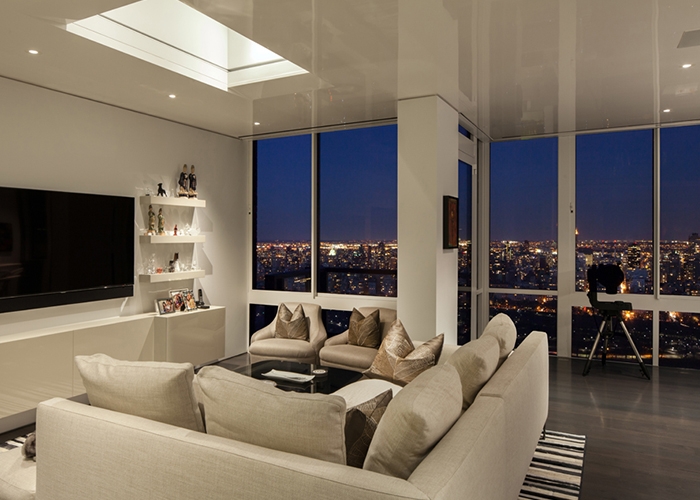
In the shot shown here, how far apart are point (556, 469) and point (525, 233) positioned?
3.85m

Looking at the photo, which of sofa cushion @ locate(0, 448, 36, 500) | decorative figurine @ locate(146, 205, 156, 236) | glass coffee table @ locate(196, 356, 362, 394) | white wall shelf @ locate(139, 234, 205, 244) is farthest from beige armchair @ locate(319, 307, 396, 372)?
sofa cushion @ locate(0, 448, 36, 500)

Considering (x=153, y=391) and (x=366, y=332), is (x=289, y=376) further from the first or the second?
(x=153, y=391)

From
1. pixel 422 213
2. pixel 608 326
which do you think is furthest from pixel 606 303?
pixel 422 213

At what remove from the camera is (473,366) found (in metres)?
2.43

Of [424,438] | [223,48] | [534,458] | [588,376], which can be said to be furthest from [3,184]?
[588,376]

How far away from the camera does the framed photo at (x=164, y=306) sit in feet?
16.9

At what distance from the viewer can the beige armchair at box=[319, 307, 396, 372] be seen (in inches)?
180

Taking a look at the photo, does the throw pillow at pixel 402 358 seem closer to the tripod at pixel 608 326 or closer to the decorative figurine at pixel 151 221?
the tripod at pixel 608 326

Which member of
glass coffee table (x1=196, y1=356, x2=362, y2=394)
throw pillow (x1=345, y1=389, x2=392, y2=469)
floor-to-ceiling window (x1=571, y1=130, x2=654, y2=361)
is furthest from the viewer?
floor-to-ceiling window (x1=571, y1=130, x2=654, y2=361)

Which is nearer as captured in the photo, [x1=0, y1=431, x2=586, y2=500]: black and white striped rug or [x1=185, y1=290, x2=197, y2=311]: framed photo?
[x1=0, y1=431, x2=586, y2=500]: black and white striped rug

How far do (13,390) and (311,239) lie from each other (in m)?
3.53

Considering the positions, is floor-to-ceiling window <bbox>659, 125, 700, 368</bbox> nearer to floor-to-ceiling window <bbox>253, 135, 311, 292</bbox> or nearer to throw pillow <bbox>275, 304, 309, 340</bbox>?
throw pillow <bbox>275, 304, 309, 340</bbox>

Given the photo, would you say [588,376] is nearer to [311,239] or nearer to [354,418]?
[311,239]

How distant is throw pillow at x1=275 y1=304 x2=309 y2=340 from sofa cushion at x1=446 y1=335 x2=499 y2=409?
9.75ft
